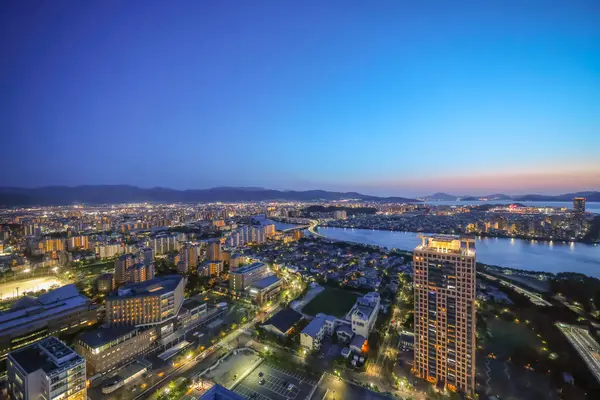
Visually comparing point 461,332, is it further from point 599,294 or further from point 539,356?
point 599,294

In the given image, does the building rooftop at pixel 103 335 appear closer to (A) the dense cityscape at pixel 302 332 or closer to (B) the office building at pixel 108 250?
(A) the dense cityscape at pixel 302 332

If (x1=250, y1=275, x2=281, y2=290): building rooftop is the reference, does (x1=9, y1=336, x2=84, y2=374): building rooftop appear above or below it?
above

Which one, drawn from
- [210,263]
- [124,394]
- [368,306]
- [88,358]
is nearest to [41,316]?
[88,358]

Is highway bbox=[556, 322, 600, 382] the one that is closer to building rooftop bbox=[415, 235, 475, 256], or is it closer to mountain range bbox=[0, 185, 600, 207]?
building rooftop bbox=[415, 235, 475, 256]

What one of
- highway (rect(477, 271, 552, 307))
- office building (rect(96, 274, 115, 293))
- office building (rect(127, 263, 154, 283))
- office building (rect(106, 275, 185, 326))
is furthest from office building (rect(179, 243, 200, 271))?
highway (rect(477, 271, 552, 307))

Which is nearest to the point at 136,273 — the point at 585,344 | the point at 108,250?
the point at 108,250

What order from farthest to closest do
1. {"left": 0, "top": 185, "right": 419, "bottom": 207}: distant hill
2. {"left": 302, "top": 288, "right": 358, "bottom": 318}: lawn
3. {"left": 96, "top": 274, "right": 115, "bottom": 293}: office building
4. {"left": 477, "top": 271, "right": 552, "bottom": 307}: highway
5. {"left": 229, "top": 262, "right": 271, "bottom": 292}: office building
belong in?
{"left": 0, "top": 185, "right": 419, "bottom": 207}: distant hill → {"left": 96, "top": 274, "right": 115, "bottom": 293}: office building → {"left": 229, "top": 262, "right": 271, "bottom": 292}: office building → {"left": 477, "top": 271, "right": 552, "bottom": 307}: highway → {"left": 302, "top": 288, "right": 358, "bottom": 318}: lawn
